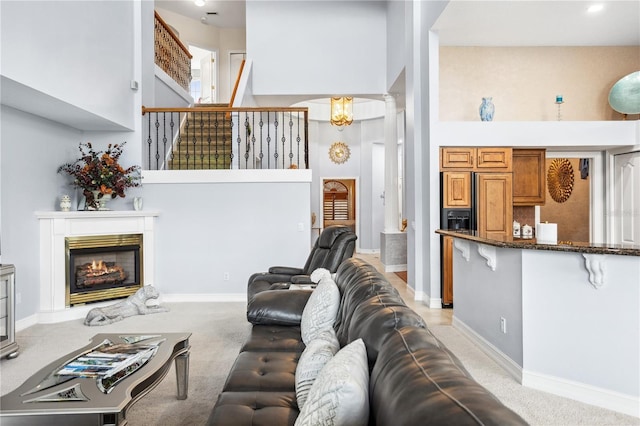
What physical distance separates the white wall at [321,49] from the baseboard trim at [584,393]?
19.4 feet

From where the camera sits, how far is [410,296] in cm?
594

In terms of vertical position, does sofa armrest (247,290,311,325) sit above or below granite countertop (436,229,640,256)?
below

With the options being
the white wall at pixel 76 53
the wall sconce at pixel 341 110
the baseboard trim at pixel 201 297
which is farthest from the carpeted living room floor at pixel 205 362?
the wall sconce at pixel 341 110

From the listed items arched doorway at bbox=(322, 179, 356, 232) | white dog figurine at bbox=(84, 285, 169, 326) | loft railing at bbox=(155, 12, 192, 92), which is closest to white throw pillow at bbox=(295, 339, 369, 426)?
white dog figurine at bbox=(84, 285, 169, 326)

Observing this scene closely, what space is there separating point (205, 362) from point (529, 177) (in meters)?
4.76

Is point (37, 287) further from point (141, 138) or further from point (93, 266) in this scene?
point (141, 138)

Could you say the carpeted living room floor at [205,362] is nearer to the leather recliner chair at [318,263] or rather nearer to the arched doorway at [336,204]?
the leather recliner chair at [318,263]

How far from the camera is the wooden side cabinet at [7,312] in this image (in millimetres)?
3529

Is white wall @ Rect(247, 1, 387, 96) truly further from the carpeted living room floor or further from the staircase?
the carpeted living room floor

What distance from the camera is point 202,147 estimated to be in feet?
23.0

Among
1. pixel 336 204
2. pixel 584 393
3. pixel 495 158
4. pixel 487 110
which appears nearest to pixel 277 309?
pixel 584 393

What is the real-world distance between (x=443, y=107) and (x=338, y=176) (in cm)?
593

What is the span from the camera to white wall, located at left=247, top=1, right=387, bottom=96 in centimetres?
768

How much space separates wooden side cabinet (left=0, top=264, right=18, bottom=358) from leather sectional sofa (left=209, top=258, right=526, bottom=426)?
2303 millimetres
